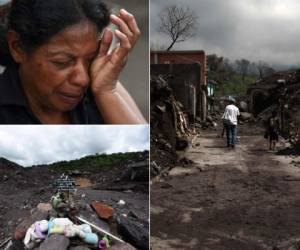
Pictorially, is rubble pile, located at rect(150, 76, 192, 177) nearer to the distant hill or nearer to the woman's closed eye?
the distant hill

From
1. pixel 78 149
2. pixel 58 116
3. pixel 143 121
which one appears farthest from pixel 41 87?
pixel 143 121

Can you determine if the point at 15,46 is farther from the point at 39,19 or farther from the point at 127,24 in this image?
the point at 127,24

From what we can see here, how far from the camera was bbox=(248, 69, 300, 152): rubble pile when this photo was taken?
1864 cm

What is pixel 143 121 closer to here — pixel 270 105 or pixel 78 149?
pixel 78 149

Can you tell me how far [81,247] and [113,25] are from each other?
114 cm

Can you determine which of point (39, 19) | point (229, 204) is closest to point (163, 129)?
point (229, 204)

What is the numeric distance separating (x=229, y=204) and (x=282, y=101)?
15030 millimetres

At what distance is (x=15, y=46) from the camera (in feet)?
8.98

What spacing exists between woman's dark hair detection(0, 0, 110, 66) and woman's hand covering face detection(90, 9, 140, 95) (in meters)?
0.14

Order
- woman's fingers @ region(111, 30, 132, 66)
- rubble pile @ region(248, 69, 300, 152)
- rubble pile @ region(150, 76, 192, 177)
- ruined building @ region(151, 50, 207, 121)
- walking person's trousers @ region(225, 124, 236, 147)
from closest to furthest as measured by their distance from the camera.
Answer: woman's fingers @ region(111, 30, 132, 66), rubble pile @ region(150, 76, 192, 177), walking person's trousers @ region(225, 124, 236, 147), ruined building @ region(151, 50, 207, 121), rubble pile @ region(248, 69, 300, 152)

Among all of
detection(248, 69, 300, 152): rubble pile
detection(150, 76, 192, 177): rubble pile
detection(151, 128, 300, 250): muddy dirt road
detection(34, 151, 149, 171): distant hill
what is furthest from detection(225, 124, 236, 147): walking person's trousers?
detection(34, 151, 149, 171): distant hill

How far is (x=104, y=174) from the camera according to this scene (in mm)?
3012

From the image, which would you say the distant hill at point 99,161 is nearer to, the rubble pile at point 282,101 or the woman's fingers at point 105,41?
the woman's fingers at point 105,41

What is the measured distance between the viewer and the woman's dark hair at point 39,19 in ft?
8.93
